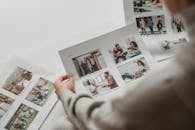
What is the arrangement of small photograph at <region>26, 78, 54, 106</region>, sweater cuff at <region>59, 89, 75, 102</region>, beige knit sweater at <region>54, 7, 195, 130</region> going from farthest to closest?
1. small photograph at <region>26, 78, 54, 106</region>
2. sweater cuff at <region>59, 89, 75, 102</region>
3. beige knit sweater at <region>54, 7, 195, 130</region>

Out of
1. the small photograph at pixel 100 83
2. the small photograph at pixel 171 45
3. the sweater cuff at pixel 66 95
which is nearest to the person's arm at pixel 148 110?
the sweater cuff at pixel 66 95

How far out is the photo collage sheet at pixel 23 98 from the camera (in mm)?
973

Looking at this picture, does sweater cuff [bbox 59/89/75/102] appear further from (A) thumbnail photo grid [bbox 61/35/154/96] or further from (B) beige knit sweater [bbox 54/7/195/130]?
(B) beige knit sweater [bbox 54/7/195/130]

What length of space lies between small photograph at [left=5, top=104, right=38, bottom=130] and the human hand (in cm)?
9

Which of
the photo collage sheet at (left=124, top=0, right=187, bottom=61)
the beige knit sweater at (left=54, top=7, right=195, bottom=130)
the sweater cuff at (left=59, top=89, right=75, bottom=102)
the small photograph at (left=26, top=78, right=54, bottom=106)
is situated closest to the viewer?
the beige knit sweater at (left=54, top=7, right=195, bottom=130)

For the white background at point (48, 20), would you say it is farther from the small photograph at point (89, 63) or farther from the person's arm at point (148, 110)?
the person's arm at point (148, 110)

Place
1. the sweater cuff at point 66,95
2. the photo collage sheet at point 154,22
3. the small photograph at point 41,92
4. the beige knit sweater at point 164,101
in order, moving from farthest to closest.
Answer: the photo collage sheet at point 154,22 < the small photograph at point 41,92 < the sweater cuff at point 66,95 < the beige knit sweater at point 164,101

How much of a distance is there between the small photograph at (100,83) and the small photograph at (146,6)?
22 cm

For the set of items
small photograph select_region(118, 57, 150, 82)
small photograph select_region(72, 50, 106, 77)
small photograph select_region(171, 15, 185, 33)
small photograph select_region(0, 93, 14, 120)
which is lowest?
small photograph select_region(0, 93, 14, 120)

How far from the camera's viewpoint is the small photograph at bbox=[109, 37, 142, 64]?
3.42ft

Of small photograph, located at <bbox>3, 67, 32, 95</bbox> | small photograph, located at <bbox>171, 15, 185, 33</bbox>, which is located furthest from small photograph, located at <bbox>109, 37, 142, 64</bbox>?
small photograph, located at <bbox>3, 67, 32, 95</bbox>

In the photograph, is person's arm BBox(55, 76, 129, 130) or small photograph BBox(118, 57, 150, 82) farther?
small photograph BBox(118, 57, 150, 82)

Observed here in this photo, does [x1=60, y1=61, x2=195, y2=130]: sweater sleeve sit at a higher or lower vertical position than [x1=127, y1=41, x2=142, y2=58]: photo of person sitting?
higher

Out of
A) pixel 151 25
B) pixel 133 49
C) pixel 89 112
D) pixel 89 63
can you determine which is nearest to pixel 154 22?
pixel 151 25
